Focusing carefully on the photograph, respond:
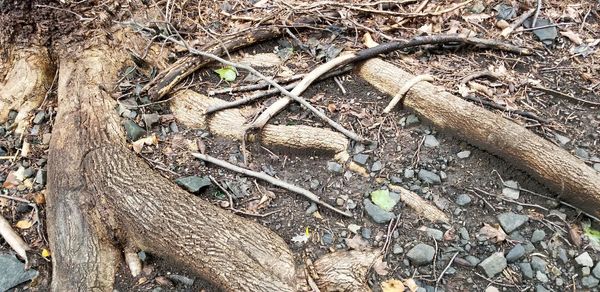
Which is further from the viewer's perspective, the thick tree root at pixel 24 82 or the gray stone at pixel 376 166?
the thick tree root at pixel 24 82

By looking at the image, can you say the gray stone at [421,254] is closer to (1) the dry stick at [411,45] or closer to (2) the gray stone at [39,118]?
(1) the dry stick at [411,45]

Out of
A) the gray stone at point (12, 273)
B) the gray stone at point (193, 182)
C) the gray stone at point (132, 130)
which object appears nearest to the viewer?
the gray stone at point (12, 273)

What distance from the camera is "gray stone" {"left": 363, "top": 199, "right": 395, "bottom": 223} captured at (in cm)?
311

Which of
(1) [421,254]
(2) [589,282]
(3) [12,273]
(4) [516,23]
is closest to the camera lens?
(2) [589,282]

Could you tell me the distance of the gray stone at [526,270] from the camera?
282cm

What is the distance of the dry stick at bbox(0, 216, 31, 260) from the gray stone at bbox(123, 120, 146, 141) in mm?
991

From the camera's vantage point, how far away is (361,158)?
11.3 feet

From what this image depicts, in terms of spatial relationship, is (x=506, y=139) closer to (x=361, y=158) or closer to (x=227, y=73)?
(x=361, y=158)

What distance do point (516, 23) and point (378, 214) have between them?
2315 mm

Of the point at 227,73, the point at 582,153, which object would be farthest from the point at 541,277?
the point at 227,73

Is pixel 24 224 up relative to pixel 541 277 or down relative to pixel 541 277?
up

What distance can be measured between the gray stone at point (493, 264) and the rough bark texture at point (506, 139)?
631 millimetres

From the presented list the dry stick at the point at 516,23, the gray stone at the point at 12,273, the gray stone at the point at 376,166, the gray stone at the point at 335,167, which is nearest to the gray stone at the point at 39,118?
the gray stone at the point at 12,273

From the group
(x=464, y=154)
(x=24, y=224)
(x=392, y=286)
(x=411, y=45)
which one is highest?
(x=411, y=45)
